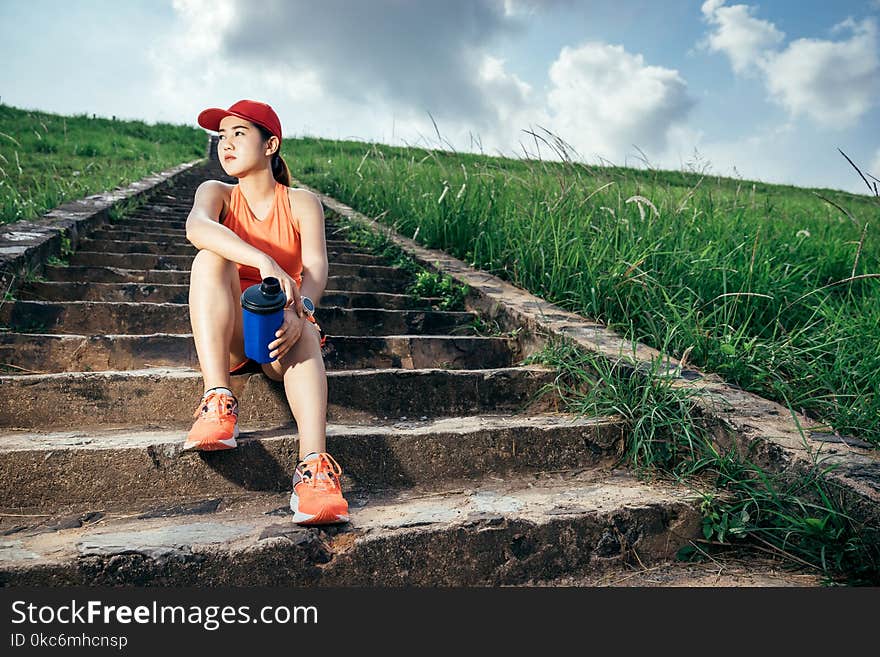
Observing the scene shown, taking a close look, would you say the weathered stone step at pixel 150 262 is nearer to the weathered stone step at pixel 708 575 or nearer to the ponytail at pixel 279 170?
the ponytail at pixel 279 170

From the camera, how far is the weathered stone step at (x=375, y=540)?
1757 millimetres

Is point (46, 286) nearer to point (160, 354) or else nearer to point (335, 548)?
point (160, 354)

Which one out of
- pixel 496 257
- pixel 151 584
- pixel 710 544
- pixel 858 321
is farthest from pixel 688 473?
pixel 496 257

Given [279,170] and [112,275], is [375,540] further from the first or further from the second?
[112,275]

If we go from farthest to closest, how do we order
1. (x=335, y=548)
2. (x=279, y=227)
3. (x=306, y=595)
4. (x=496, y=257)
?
1. (x=496, y=257)
2. (x=279, y=227)
3. (x=335, y=548)
4. (x=306, y=595)

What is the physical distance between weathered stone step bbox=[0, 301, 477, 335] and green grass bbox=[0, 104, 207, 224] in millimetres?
1667

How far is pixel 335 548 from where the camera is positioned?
1.88 metres

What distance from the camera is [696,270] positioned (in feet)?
11.3

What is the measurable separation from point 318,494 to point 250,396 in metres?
0.85

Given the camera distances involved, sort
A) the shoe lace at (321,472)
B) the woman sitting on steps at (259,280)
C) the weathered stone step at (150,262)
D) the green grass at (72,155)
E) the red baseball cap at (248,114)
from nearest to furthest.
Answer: the shoe lace at (321,472)
the woman sitting on steps at (259,280)
the red baseball cap at (248,114)
the weathered stone step at (150,262)
the green grass at (72,155)

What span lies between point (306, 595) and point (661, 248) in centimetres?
286

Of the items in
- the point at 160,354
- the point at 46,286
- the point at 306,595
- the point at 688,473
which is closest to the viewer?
the point at 306,595

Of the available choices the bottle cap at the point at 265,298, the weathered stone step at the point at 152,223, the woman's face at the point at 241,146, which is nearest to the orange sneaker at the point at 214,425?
the bottle cap at the point at 265,298

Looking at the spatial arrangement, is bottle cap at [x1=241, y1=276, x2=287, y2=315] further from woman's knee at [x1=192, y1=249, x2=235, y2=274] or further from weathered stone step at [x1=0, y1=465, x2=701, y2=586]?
weathered stone step at [x1=0, y1=465, x2=701, y2=586]
